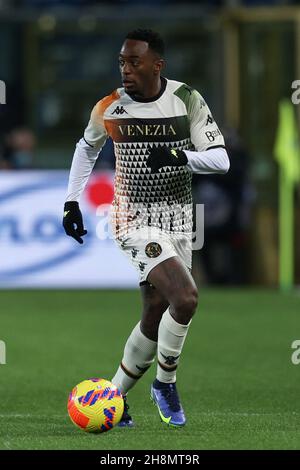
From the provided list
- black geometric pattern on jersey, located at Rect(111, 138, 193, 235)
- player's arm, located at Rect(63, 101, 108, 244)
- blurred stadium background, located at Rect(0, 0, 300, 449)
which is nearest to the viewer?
black geometric pattern on jersey, located at Rect(111, 138, 193, 235)

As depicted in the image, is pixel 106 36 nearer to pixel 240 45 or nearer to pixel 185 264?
pixel 240 45

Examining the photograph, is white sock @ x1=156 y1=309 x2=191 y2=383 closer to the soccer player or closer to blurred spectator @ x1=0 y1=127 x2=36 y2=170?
the soccer player

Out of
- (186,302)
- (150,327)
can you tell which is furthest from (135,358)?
(186,302)

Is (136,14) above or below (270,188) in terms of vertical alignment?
above

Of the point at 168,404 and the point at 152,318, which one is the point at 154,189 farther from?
the point at 168,404

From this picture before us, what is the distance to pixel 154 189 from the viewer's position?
824 centimetres

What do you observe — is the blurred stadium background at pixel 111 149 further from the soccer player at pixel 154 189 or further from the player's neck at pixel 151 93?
the player's neck at pixel 151 93

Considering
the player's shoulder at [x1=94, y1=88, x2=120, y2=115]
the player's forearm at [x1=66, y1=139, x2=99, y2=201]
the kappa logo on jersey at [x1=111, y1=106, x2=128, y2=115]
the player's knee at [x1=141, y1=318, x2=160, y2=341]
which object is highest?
the player's shoulder at [x1=94, y1=88, x2=120, y2=115]

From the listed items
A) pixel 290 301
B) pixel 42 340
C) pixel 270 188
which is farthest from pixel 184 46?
pixel 42 340

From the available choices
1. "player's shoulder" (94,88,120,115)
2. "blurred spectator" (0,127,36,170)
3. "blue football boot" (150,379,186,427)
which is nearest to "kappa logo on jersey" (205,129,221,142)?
"player's shoulder" (94,88,120,115)

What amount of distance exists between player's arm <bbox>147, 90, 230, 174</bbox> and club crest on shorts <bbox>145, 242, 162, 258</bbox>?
439mm

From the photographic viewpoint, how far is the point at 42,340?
43.8 ft

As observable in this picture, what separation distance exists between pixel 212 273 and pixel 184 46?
12.2 feet

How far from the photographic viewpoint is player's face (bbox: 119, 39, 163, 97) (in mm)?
8008
